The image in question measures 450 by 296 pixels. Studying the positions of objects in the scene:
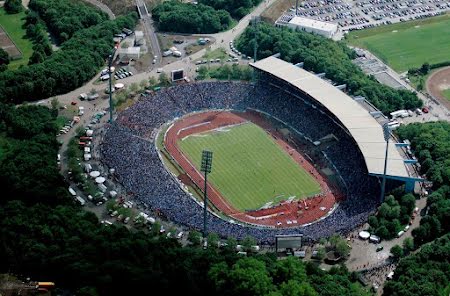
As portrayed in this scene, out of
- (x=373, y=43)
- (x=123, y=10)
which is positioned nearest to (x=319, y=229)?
(x=373, y=43)

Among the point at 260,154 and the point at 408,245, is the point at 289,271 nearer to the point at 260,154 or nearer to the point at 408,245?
the point at 408,245

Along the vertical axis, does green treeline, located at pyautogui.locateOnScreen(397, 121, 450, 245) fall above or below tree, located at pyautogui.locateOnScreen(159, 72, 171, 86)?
below

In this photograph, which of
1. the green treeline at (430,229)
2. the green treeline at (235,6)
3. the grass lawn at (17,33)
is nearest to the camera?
the green treeline at (430,229)

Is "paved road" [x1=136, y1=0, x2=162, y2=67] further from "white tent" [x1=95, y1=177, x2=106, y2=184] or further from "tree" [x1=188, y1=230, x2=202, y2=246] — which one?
"tree" [x1=188, y1=230, x2=202, y2=246]

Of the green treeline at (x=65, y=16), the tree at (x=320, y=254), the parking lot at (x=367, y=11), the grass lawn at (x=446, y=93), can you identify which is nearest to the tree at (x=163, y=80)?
the green treeline at (x=65, y=16)

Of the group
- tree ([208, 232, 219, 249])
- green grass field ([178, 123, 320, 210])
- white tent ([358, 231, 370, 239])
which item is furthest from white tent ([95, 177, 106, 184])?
white tent ([358, 231, 370, 239])

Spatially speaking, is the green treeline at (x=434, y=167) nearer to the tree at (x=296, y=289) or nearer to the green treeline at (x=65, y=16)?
the tree at (x=296, y=289)

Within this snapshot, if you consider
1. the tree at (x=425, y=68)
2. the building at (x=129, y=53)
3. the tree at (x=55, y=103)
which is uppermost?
the tree at (x=55, y=103)
